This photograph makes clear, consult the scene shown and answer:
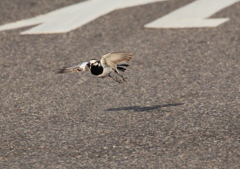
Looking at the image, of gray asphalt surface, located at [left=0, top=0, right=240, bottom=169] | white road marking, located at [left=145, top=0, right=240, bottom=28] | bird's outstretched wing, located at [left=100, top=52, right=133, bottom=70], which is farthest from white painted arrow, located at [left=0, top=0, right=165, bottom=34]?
bird's outstretched wing, located at [left=100, top=52, right=133, bottom=70]

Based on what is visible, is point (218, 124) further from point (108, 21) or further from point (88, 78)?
point (108, 21)

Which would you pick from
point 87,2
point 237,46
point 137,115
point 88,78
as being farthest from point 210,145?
point 87,2

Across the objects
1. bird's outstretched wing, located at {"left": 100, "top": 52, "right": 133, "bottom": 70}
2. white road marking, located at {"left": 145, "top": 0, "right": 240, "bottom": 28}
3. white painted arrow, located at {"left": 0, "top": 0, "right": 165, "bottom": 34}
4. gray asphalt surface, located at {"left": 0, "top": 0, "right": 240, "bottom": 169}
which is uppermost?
white painted arrow, located at {"left": 0, "top": 0, "right": 165, "bottom": 34}

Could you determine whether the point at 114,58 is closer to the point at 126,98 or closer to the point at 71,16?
the point at 126,98

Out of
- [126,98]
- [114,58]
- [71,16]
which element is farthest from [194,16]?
[114,58]

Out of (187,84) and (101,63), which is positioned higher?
A: (101,63)

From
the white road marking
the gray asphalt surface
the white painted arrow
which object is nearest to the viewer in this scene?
the gray asphalt surface

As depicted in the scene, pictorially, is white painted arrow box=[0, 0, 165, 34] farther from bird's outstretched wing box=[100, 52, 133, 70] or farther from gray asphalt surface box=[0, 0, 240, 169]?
bird's outstretched wing box=[100, 52, 133, 70]

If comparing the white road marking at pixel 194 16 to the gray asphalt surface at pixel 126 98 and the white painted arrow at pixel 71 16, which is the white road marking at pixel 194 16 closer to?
the gray asphalt surface at pixel 126 98
